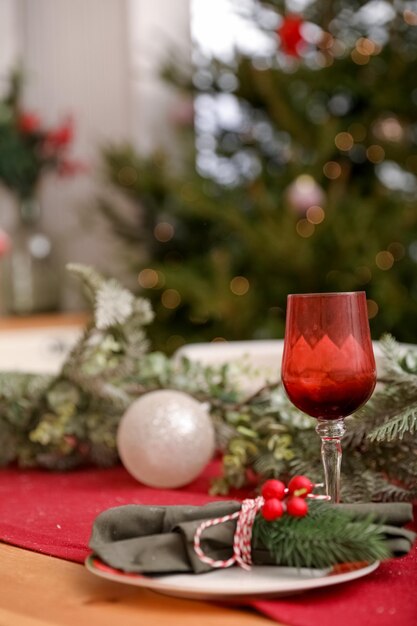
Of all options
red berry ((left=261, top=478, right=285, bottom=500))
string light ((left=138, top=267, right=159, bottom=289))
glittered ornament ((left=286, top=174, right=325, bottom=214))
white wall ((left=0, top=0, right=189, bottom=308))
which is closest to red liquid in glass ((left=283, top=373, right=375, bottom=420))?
red berry ((left=261, top=478, right=285, bottom=500))

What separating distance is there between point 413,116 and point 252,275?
681 millimetres

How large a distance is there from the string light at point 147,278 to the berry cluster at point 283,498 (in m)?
2.47

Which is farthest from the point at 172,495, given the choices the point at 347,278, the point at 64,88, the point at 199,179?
the point at 64,88

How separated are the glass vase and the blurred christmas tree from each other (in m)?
0.38

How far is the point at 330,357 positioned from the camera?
819 millimetres

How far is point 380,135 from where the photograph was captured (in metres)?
3.11

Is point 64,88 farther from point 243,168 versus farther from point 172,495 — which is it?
point 172,495

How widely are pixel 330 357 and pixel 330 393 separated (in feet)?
0.10

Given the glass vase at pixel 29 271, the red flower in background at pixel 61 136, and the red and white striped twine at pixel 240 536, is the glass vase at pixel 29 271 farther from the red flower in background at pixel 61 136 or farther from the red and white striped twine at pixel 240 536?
the red and white striped twine at pixel 240 536

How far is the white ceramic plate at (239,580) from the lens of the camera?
700 mm

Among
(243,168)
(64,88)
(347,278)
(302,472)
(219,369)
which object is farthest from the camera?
(64,88)

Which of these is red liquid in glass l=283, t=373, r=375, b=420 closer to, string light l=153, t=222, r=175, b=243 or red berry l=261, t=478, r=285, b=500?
red berry l=261, t=478, r=285, b=500

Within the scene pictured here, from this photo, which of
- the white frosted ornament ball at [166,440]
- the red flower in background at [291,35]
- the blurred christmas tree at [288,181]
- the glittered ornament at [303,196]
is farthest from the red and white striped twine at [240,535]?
the red flower in background at [291,35]

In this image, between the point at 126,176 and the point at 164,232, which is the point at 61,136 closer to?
the point at 126,176
